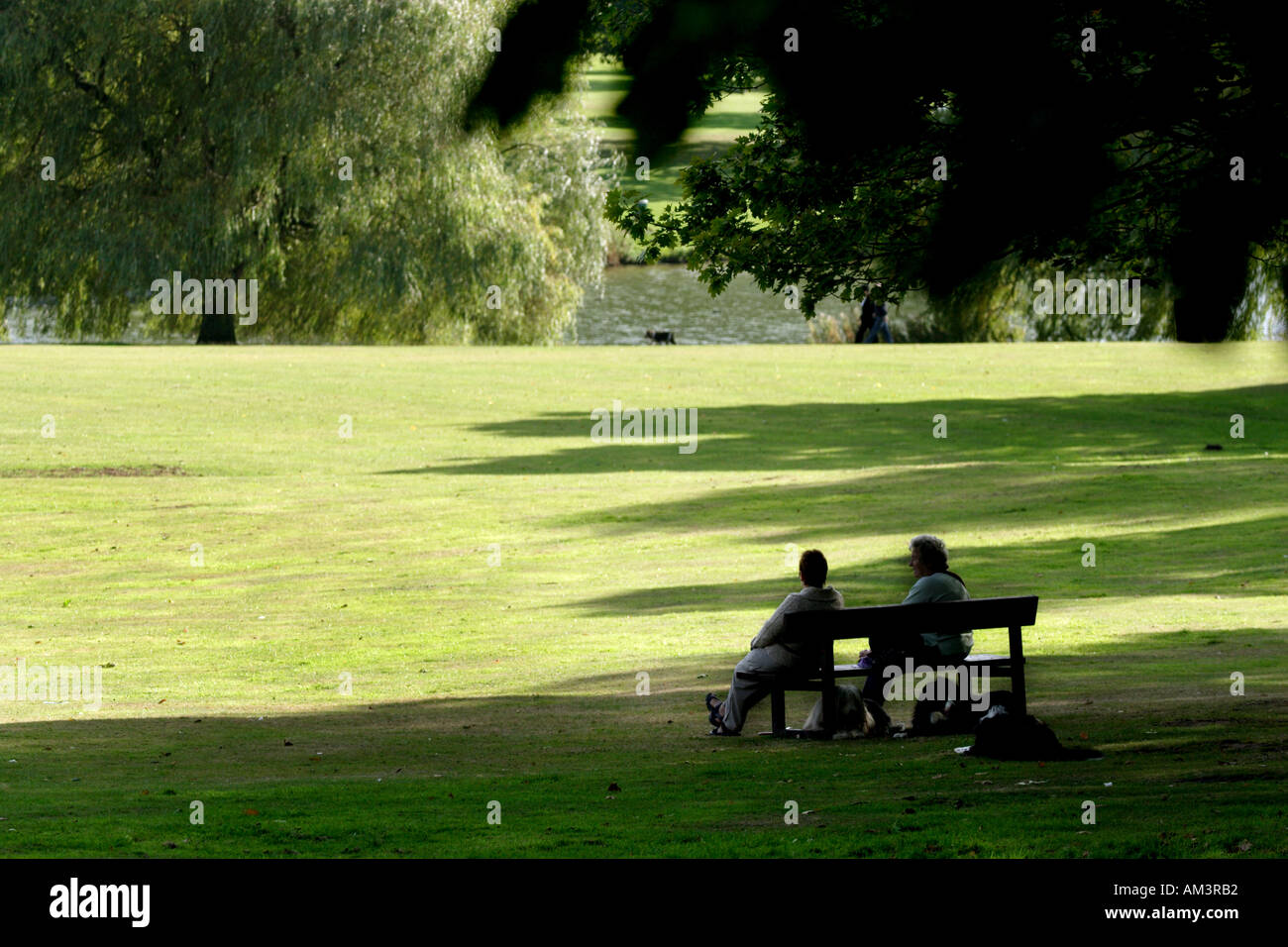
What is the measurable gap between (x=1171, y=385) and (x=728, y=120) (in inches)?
1525

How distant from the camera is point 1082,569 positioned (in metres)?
19.6

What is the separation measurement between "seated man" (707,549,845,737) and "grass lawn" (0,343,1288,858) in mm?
387

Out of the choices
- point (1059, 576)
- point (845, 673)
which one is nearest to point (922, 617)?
point (845, 673)

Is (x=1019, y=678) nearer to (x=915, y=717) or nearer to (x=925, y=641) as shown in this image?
(x=915, y=717)

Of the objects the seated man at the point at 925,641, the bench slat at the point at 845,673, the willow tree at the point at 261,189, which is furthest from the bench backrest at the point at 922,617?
the willow tree at the point at 261,189

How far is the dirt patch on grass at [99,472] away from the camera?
2800cm

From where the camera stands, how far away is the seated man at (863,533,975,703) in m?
11.4

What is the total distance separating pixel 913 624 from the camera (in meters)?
10.7

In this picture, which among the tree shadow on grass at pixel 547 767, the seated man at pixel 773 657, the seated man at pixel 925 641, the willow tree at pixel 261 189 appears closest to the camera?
the tree shadow on grass at pixel 547 767

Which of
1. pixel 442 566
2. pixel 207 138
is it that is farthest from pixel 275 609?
pixel 207 138

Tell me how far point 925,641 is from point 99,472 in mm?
20104

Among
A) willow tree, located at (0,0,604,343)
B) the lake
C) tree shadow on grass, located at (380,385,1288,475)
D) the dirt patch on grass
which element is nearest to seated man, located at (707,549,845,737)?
tree shadow on grass, located at (380,385,1288,475)

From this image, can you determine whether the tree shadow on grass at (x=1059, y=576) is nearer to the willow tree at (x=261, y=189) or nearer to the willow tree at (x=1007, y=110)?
the willow tree at (x=1007, y=110)
